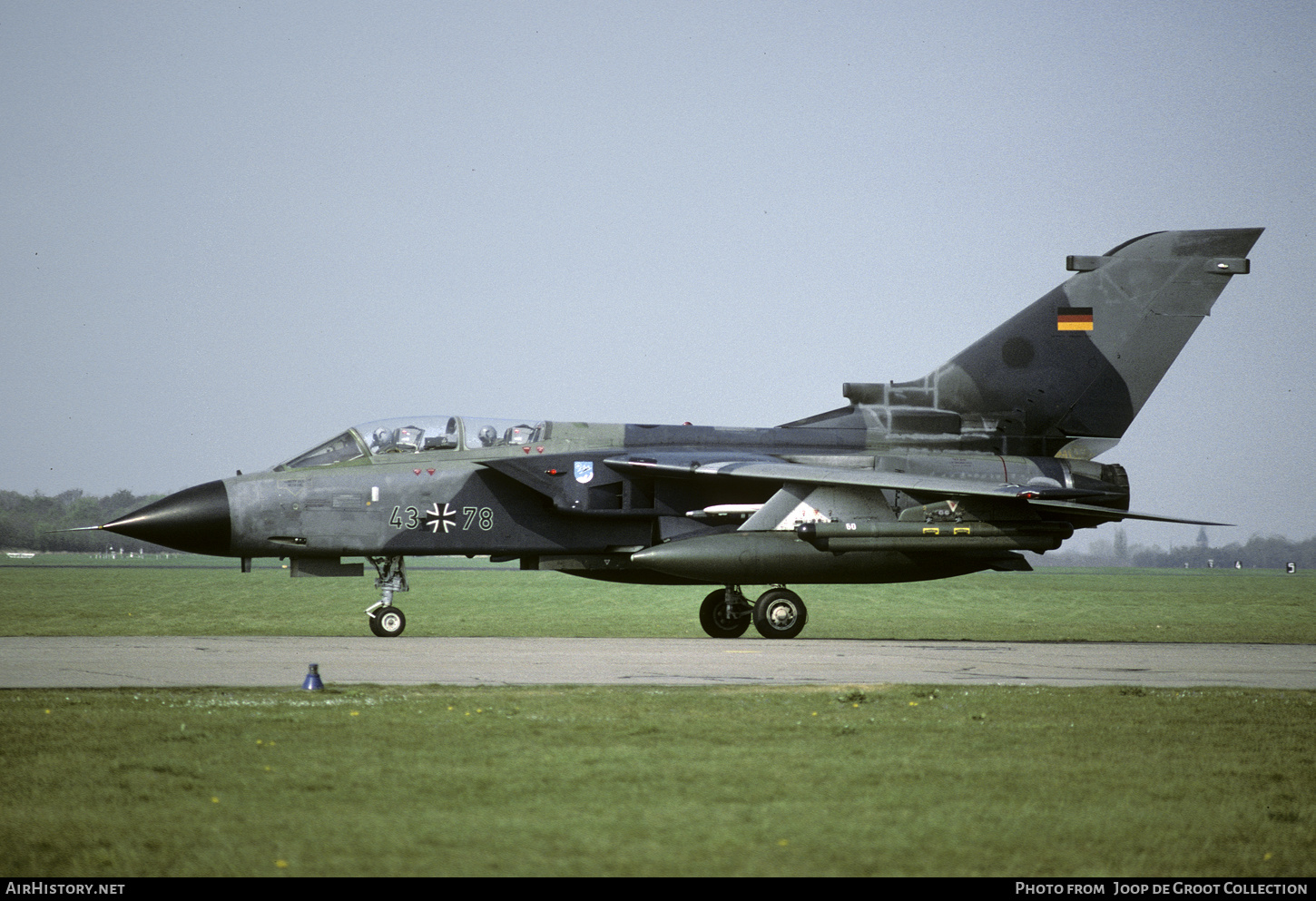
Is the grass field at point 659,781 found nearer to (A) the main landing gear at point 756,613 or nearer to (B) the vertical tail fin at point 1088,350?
(A) the main landing gear at point 756,613

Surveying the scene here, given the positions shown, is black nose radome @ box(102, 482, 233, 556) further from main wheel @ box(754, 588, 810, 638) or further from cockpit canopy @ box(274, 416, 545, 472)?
main wheel @ box(754, 588, 810, 638)

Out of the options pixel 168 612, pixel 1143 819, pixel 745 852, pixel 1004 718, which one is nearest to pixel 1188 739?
pixel 1004 718

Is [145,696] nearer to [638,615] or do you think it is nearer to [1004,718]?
[1004,718]

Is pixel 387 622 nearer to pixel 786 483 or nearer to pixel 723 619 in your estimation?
pixel 723 619

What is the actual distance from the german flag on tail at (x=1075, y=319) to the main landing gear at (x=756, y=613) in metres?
6.56

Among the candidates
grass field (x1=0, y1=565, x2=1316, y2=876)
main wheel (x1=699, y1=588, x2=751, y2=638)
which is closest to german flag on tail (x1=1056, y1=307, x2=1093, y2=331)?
main wheel (x1=699, y1=588, x2=751, y2=638)

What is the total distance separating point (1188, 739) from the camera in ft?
26.4

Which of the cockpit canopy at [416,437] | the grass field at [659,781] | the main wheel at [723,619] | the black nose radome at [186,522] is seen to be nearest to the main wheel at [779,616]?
the main wheel at [723,619]

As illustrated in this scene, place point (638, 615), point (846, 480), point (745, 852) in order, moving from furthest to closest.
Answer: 1. point (638, 615)
2. point (846, 480)
3. point (745, 852)

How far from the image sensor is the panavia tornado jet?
1744 cm

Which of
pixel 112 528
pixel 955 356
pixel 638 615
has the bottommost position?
pixel 638 615

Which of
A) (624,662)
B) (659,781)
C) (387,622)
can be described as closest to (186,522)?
(387,622)

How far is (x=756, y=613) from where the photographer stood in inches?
713
